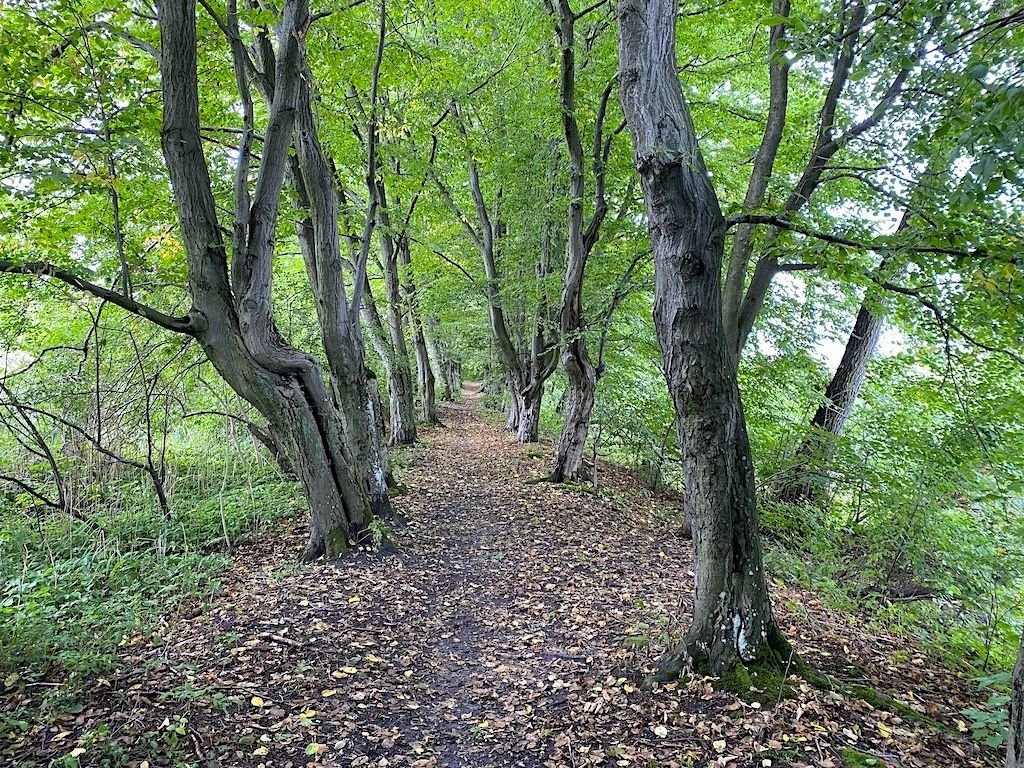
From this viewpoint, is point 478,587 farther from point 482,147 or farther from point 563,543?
point 482,147

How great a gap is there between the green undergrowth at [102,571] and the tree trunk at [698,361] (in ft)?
14.0

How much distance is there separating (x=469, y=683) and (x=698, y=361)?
10.1ft

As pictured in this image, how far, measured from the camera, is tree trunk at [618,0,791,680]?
12.3 feet

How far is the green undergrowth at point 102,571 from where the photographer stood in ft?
13.3

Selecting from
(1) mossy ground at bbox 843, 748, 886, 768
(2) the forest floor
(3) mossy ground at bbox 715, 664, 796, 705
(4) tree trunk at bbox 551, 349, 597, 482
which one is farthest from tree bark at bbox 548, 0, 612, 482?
(1) mossy ground at bbox 843, 748, 886, 768

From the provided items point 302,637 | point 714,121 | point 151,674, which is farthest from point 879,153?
point 151,674

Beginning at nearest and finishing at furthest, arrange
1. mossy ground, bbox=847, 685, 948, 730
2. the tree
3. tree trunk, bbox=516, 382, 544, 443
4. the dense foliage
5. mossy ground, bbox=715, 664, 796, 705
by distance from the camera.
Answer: mossy ground, bbox=847, 685, 948, 730 → mossy ground, bbox=715, 664, 796, 705 → the dense foliage → the tree → tree trunk, bbox=516, 382, 544, 443

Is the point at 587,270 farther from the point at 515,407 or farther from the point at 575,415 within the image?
the point at 515,407

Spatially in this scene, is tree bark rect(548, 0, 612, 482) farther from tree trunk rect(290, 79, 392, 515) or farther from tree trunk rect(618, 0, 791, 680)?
tree trunk rect(618, 0, 791, 680)

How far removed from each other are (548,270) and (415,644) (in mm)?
9626

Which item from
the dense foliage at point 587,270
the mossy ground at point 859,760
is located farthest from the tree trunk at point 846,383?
the mossy ground at point 859,760

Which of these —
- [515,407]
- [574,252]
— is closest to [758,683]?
[574,252]

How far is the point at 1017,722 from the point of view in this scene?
218 centimetres

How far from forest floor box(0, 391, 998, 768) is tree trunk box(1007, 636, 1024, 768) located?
0.97 metres
